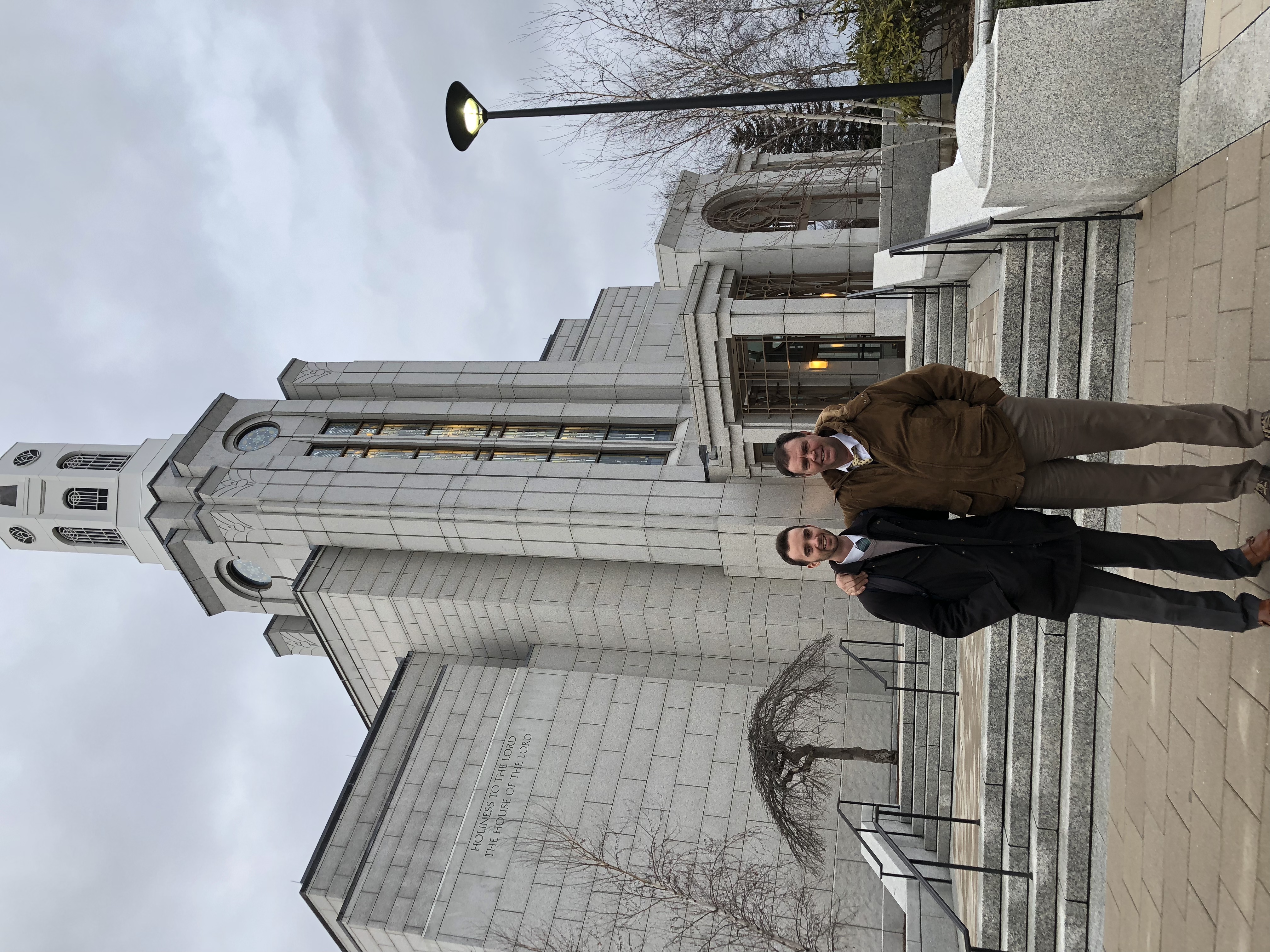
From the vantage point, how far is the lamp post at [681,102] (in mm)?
7000

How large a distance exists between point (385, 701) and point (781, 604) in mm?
9894

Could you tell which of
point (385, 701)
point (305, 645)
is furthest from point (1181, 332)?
point (305, 645)

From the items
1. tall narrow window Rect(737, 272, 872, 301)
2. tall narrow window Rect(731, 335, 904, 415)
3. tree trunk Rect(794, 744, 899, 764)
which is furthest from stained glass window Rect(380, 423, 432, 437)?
tree trunk Rect(794, 744, 899, 764)

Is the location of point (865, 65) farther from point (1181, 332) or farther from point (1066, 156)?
point (1181, 332)

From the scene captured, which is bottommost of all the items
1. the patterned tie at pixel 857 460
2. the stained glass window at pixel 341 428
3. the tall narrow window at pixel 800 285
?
the stained glass window at pixel 341 428

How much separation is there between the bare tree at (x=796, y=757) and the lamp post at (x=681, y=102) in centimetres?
989

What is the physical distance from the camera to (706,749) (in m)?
16.4

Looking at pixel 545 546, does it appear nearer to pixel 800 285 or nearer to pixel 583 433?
pixel 583 433

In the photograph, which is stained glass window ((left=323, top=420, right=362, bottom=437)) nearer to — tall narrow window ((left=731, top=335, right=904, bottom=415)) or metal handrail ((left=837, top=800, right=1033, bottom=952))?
tall narrow window ((left=731, top=335, right=904, bottom=415))

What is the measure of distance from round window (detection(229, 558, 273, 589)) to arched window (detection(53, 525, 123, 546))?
321cm

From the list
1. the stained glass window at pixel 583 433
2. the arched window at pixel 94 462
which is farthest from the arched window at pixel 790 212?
the arched window at pixel 94 462

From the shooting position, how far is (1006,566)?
4883 millimetres

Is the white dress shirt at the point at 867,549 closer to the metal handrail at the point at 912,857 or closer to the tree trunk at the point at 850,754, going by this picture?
the metal handrail at the point at 912,857

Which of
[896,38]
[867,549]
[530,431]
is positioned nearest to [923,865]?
[867,549]
